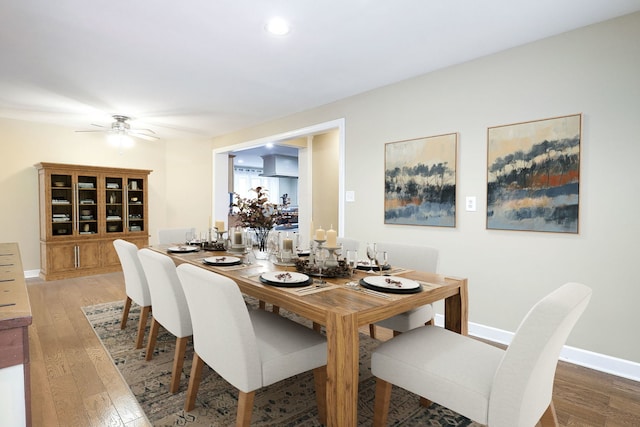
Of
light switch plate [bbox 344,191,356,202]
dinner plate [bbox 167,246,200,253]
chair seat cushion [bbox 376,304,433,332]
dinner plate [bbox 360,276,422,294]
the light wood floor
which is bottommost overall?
the light wood floor

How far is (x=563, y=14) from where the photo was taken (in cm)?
232

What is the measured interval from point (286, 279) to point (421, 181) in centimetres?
202

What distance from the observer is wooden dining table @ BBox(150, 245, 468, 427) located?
1.44 m

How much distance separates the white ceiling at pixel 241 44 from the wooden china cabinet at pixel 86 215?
1305 mm

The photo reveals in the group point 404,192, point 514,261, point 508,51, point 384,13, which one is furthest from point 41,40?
point 514,261

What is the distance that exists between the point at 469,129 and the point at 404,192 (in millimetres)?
841

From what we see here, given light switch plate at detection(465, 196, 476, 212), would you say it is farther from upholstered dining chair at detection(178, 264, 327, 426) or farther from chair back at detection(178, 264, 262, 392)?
chair back at detection(178, 264, 262, 392)

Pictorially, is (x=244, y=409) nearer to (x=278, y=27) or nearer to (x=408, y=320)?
(x=408, y=320)

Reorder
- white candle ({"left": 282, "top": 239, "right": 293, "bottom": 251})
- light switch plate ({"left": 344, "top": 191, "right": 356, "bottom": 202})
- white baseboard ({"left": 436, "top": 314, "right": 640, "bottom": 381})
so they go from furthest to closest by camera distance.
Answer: light switch plate ({"left": 344, "top": 191, "right": 356, "bottom": 202}), white candle ({"left": 282, "top": 239, "right": 293, "bottom": 251}), white baseboard ({"left": 436, "top": 314, "right": 640, "bottom": 381})

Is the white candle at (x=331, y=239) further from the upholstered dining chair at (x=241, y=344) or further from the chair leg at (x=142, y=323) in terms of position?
the chair leg at (x=142, y=323)

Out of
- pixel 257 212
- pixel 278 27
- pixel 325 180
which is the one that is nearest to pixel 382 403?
pixel 257 212

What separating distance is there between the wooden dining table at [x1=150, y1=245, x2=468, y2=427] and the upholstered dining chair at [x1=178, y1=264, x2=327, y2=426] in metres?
0.18

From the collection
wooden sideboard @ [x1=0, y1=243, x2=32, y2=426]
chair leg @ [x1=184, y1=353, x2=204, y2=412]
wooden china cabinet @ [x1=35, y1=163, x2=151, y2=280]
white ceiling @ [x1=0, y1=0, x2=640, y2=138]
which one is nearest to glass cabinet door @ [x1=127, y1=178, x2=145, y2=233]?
wooden china cabinet @ [x1=35, y1=163, x2=151, y2=280]

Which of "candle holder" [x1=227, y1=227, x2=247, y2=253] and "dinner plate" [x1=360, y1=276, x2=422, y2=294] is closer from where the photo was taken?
"dinner plate" [x1=360, y1=276, x2=422, y2=294]
